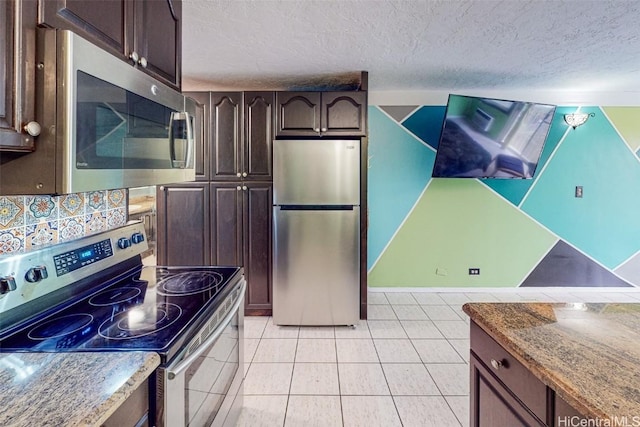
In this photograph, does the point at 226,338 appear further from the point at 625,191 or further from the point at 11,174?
the point at 625,191

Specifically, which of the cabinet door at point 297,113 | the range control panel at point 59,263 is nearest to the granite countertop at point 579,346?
the range control panel at point 59,263

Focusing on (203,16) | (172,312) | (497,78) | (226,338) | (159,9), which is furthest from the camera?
(497,78)

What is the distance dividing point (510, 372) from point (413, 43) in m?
2.28

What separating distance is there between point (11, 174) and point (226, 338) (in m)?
0.97

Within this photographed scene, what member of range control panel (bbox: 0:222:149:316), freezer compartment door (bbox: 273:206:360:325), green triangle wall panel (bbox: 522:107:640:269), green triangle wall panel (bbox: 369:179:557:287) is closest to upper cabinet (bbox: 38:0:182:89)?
range control panel (bbox: 0:222:149:316)

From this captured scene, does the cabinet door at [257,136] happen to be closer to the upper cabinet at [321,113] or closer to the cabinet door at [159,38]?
the upper cabinet at [321,113]

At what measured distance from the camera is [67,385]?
78 cm

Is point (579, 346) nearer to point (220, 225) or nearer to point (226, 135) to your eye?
point (220, 225)

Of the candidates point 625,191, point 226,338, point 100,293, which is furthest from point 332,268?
point 625,191

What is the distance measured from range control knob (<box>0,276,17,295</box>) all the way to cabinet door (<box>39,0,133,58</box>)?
0.74 metres

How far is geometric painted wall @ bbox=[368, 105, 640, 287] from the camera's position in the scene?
13.1ft

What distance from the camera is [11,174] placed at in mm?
877

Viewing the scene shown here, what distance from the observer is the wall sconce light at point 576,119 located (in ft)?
12.7

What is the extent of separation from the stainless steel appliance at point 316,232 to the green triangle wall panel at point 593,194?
7.57 feet
